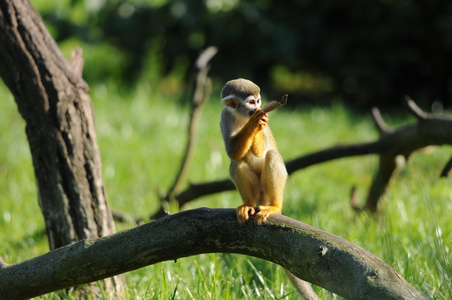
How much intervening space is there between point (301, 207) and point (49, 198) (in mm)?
2049

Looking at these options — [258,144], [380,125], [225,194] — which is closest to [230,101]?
[258,144]

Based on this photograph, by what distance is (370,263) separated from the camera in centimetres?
163

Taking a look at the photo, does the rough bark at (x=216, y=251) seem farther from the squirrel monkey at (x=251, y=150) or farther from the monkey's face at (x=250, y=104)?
the monkey's face at (x=250, y=104)

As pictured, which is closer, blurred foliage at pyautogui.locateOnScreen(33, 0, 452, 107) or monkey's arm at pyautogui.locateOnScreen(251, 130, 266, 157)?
monkey's arm at pyautogui.locateOnScreen(251, 130, 266, 157)

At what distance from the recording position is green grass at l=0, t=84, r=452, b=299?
2.61 meters

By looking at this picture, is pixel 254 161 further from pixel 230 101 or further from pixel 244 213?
pixel 244 213

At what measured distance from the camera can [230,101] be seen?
228 cm

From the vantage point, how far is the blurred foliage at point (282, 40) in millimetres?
7234

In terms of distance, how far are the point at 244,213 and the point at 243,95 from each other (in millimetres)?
493

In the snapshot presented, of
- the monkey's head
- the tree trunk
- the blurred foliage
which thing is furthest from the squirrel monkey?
the blurred foliage

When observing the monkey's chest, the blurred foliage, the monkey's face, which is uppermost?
the blurred foliage

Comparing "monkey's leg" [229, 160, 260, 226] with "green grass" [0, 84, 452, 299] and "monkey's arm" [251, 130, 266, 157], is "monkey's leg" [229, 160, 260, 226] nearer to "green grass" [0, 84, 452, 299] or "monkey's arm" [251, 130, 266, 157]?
"monkey's arm" [251, 130, 266, 157]

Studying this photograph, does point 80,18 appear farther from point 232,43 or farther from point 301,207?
point 301,207

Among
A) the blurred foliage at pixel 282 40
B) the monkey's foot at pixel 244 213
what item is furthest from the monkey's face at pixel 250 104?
the blurred foliage at pixel 282 40
